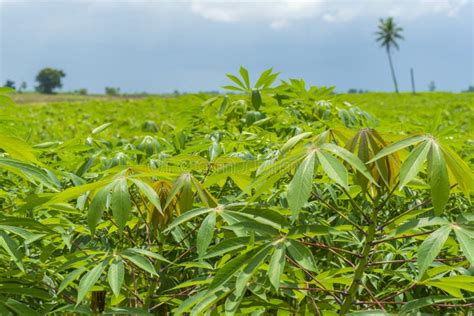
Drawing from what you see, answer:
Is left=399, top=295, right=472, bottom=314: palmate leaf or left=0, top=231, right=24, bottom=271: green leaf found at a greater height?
left=0, top=231, right=24, bottom=271: green leaf

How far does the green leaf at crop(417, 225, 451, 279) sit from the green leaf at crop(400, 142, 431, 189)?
0.12m

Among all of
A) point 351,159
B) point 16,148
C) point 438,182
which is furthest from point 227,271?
point 16,148

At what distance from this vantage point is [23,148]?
1.08 meters

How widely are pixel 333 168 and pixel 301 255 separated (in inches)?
7.0

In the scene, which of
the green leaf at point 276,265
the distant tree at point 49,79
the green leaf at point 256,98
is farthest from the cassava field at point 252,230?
the distant tree at point 49,79

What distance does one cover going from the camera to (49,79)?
216ft

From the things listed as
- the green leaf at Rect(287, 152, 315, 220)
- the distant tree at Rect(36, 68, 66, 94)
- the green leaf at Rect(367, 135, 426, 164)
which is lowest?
the green leaf at Rect(287, 152, 315, 220)

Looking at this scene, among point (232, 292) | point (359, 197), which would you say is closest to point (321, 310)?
point (232, 292)

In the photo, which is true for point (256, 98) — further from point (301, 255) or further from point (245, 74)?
point (301, 255)

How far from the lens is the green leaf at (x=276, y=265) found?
850 mm

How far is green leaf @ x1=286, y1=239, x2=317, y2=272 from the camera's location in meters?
0.91

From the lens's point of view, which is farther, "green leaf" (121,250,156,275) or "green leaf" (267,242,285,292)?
"green leaf" (121,250,156,275)

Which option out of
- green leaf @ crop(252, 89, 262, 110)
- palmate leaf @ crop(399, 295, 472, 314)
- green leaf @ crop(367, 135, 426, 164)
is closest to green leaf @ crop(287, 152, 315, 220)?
green leaf @ crop(367, 135, 426, 164)

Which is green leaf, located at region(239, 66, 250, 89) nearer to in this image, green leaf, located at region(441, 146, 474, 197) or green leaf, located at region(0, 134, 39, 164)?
green leaf, located at region(0, 134, 39, 164)
